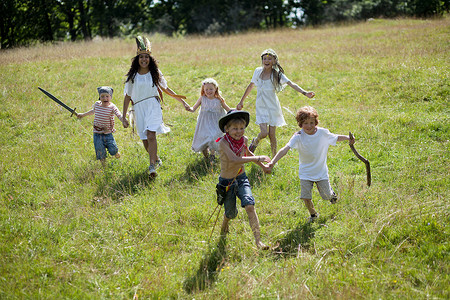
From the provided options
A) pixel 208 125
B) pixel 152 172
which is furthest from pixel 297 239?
pixel 208 125

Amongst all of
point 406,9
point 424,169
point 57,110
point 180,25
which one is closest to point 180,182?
point 424,169

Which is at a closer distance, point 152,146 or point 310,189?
point 310,189

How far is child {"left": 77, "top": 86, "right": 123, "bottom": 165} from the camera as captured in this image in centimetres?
764

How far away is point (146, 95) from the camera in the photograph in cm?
754

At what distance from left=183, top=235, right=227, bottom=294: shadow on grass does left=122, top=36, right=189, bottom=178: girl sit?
2866mm

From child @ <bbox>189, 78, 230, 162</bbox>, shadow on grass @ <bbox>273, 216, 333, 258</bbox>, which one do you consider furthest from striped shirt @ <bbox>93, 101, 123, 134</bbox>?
shadow on grass @ <bbox>273, 216, 333, 258</bbox>

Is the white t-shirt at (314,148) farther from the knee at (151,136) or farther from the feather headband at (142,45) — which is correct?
the feather headband at (142,45)

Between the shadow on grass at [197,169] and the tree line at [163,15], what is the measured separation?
30.6 m

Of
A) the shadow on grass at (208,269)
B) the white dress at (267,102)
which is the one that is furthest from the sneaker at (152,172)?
the shadow on grass at (208,269)

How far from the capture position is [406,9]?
3381cm

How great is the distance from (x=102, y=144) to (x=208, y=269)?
166 inches

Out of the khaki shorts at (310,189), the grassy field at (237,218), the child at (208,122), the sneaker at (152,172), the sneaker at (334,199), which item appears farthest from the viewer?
the child at (208,122)

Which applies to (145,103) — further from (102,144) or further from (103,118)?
(102,144)

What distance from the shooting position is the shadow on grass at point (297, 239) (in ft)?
15.8
